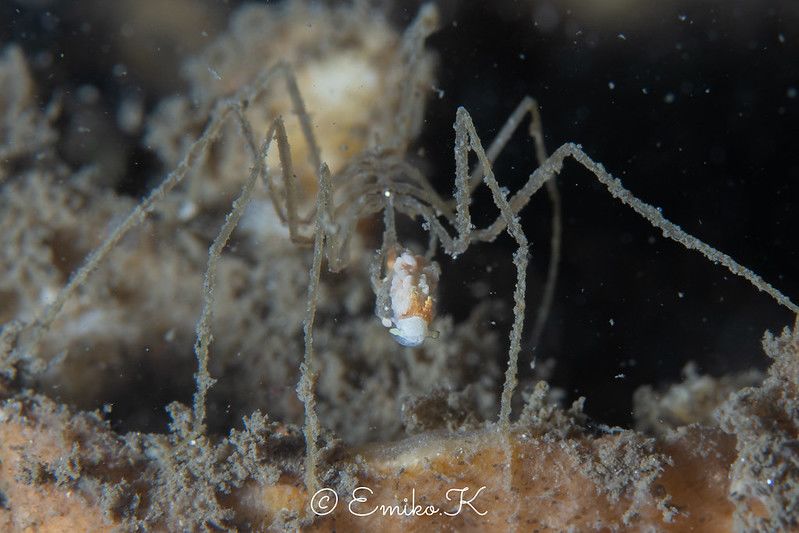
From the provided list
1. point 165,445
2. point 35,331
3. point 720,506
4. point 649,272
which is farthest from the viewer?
point 649,272

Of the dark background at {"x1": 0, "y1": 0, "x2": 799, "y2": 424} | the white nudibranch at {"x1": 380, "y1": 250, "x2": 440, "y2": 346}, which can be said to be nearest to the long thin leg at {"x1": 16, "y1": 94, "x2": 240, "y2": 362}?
the dark background at {"x1": 0, "y1": 0, "x2": 799, "y2": 424}

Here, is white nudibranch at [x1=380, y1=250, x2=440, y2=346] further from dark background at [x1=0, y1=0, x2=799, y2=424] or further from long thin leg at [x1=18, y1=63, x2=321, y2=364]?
long thin leg at [x1=18, y1=63, x2=321, y2=364]

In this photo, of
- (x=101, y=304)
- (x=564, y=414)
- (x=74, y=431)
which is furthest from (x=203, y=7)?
(x=564, y=414)

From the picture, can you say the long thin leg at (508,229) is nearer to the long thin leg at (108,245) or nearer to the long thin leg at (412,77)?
the long thin leg at (412,77)

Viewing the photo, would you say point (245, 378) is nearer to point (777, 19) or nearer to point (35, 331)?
point (35, 331)

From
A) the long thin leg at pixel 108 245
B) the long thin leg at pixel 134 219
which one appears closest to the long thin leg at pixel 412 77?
the long thin leg at pixel 134 219

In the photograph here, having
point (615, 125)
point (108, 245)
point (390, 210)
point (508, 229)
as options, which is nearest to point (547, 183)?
point (615, 125)
